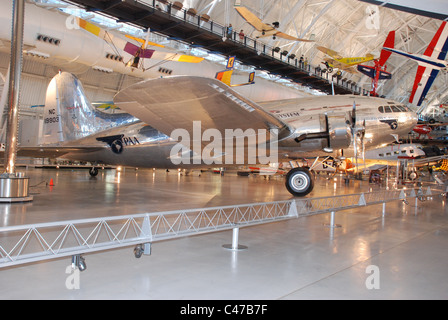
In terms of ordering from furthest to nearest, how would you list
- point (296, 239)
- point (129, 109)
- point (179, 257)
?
point (129, 109)
point (296, 239)
point (179, 257)

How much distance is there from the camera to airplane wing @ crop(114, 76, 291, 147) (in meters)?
7.36

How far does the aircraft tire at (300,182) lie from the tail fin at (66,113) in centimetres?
879

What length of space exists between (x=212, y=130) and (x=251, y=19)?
63.0 feet

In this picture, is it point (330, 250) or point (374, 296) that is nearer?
point (374, 296)

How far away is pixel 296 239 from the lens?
721 cm

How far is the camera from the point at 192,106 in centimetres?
879

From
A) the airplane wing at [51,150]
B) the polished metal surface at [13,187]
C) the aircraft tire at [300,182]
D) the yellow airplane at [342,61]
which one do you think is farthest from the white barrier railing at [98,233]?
the yellow airplane at [342,61]

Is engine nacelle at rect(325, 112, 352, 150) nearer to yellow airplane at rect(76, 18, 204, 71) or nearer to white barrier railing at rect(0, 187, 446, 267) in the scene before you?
white barrier railing at rect(0, 187, 446, 267)

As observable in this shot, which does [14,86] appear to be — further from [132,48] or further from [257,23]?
[257,23]

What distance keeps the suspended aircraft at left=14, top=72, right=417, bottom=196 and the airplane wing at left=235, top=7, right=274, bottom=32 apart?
14568 mm

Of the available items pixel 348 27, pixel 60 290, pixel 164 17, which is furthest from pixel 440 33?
pixel 60 290

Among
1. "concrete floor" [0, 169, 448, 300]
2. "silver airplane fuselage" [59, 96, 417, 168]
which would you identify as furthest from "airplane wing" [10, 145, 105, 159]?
"concrete floor" [0, 169, 448, 300]
